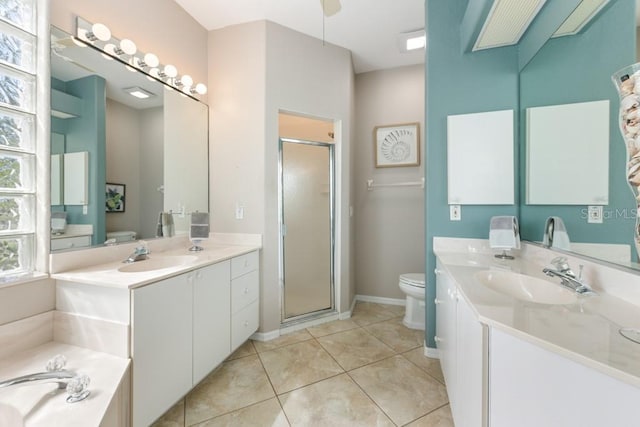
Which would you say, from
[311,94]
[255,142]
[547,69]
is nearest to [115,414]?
[255,142]

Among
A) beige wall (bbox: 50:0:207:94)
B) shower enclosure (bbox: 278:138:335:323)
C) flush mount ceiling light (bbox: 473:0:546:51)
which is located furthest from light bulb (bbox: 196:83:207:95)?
flush mount ceiling light (bbox: 473:0:546:51)

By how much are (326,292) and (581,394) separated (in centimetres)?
227

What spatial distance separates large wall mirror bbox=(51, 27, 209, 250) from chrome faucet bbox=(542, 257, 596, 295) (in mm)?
2409

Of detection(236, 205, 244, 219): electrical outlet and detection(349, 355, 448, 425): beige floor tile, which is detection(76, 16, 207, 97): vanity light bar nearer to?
detection(236, 205, 244, 219): electrical outlet

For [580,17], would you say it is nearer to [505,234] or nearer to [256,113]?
[505,234]

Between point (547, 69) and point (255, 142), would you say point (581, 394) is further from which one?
point (255, 142)

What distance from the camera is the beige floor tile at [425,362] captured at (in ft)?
5.80

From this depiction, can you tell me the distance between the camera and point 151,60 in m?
1.81

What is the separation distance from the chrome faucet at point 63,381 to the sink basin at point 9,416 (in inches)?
2.6

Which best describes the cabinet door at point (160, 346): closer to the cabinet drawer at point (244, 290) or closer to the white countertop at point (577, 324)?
the cabinet drawer at point (244, 290)

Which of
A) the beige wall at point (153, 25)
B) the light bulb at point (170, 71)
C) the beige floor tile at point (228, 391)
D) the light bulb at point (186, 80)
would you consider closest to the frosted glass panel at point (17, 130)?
the beige wall at point (153, 25)

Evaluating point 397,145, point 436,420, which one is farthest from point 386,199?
point 436,420

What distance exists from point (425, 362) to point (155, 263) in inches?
81.5

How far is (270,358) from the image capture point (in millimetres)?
1971
